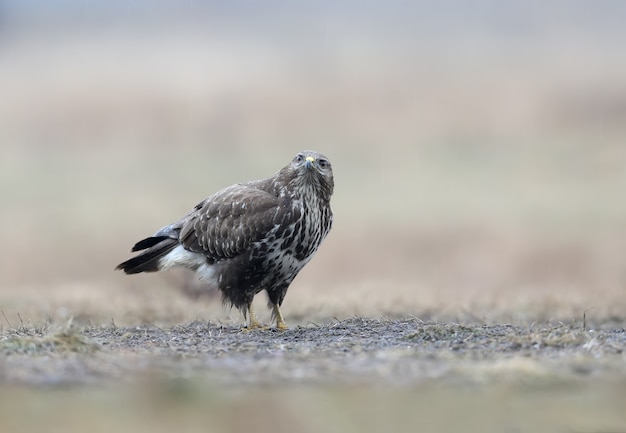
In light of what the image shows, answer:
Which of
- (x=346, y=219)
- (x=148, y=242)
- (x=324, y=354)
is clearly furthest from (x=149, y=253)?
(x=346, y=219)

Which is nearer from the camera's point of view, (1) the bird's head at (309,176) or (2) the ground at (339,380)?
(2) the ground at (339,380)

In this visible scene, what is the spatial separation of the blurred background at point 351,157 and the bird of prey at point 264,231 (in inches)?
77.2

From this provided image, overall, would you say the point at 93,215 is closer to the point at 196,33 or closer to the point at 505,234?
the point at 505,234

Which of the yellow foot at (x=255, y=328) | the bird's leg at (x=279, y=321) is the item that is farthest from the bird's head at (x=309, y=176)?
the yellow foot at (x=255, y=328)

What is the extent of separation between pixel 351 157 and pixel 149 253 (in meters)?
19.2

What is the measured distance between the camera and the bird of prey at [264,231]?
10781 millimetres

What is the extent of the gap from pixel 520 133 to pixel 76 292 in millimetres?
17561

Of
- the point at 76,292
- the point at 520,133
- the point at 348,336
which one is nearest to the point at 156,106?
the point at 520,133

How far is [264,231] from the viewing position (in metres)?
10.8

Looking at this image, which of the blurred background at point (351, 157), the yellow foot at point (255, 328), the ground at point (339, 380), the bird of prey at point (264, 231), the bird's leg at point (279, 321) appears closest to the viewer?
the ground at point (339, 380)

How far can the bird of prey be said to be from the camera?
35.4 feet

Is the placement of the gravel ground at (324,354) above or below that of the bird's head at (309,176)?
below

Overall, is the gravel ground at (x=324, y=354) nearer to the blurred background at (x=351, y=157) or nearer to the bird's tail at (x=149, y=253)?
the bird's tail at (x=149, y=253)

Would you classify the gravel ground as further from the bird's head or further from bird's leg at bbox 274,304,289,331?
the bird's head
